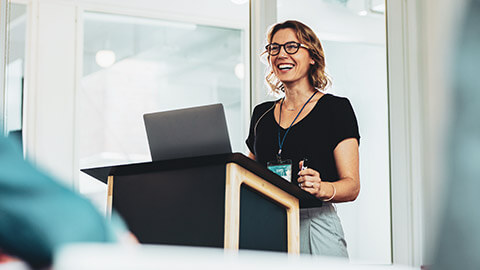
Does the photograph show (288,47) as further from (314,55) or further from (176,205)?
(176,205)

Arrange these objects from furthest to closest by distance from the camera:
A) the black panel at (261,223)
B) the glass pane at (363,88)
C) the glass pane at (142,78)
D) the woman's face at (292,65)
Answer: the glass pane at (142,78) → the glass pane at (363,88) → the woman's face at (292,65) → the black panel at (261,223)

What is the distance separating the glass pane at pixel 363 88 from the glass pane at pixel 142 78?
721 millimetres

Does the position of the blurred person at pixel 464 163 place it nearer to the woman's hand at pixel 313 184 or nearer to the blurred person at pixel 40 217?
the blurred person at pixel 40 217

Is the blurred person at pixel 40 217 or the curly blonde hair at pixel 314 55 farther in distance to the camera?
the curly blonde hair at pixel 314 55

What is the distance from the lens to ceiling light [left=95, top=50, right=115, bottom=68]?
4.73m

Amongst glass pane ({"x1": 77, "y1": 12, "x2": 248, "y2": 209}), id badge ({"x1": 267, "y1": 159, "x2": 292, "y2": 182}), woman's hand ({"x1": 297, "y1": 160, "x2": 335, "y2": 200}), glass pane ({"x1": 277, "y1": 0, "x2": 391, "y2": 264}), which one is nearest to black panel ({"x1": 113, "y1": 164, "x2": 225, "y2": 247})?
woman's hand ({"x1": 297, "y1": 160, "x2": 335, "y2": 200})

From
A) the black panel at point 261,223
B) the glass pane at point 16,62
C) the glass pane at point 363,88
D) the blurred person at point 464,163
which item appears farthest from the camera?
the glass pane at point 16,62

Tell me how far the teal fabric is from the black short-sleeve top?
77.4 inches

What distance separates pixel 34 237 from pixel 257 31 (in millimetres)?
4373

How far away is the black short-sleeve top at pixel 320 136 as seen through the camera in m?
2.23

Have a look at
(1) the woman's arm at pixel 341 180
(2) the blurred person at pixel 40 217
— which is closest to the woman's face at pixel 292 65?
(1) the woman's arm at pixel 341 180

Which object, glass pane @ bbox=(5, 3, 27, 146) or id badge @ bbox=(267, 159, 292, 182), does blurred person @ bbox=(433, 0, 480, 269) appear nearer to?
id badge @ bbox=(267, 159, 292, 182)

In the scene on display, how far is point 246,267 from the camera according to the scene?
232 millimetres

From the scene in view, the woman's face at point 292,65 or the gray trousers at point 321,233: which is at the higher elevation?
the woman's face at point 292,65
